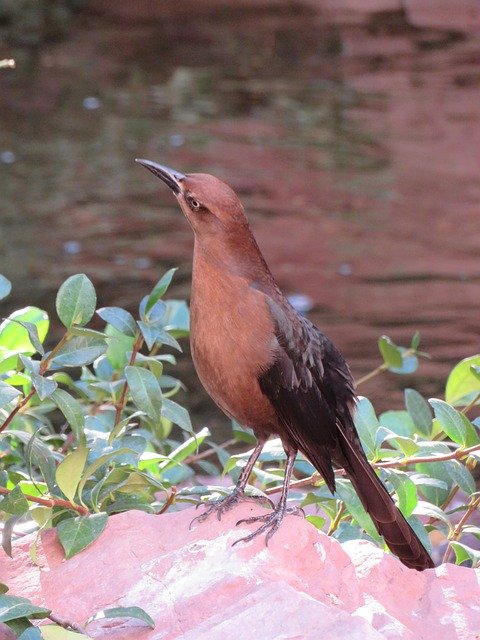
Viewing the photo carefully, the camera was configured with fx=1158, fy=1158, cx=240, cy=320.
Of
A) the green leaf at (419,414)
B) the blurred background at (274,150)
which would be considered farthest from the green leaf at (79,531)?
the blurred background at (274,150)

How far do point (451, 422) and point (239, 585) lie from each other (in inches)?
29.0

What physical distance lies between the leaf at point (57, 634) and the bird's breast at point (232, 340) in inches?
29.5

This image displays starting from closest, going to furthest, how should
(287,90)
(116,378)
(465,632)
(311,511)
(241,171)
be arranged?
(465,632), (116,378), (311,511), (241,171), (287,90)

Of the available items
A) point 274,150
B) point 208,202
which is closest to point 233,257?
point 208,202

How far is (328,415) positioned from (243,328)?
12.6 inches

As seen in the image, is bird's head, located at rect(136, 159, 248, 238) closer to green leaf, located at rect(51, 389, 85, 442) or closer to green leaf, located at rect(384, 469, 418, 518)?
green leaf, located at rect(51, 389, 85, 442)

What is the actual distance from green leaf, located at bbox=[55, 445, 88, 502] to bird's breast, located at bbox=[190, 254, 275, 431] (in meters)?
0.42

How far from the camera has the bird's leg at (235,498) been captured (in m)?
2.44

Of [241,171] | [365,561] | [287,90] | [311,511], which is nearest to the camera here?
[365,561]

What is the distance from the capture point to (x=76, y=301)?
257 centimetres

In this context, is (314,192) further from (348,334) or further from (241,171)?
(348,334)

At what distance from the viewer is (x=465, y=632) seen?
2148 mm

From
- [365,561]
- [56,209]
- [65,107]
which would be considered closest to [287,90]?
[65,107]

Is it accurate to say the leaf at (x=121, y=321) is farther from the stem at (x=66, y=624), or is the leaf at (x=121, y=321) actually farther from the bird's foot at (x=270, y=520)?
the stem at (x=66, y=624)
